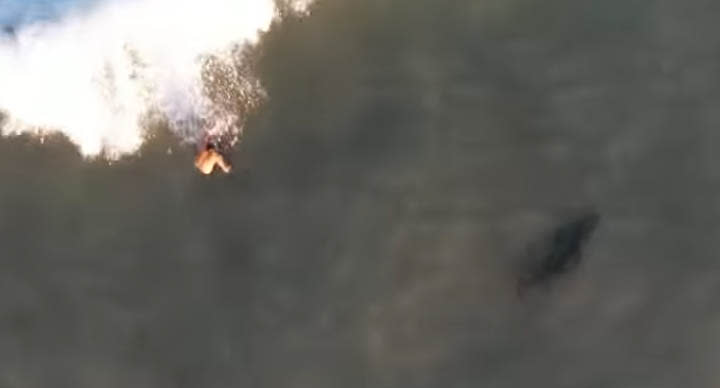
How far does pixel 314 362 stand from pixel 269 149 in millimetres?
1856

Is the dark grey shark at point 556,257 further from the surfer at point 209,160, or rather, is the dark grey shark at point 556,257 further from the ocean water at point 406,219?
the surfer at point 209,160

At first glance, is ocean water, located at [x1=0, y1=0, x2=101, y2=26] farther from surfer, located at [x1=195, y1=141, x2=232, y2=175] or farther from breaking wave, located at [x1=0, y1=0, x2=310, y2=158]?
surfer, located at [x1=195, y1=141, x2=232, y2=175]

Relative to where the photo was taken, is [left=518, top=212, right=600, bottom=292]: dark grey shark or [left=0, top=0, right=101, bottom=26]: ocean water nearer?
[left=0, top=0, right=101, bottom=26]: ocean water

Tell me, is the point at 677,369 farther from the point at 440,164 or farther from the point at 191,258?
the point at 191,258

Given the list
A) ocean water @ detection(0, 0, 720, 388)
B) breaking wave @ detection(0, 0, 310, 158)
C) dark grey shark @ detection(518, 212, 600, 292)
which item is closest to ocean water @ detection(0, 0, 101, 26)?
breaking wave @ detection(0, 0, 310, 158)

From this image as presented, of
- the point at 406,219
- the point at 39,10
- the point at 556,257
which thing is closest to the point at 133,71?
the point at 39,10

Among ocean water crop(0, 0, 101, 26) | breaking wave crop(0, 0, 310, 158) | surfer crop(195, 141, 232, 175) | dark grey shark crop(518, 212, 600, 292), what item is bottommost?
dark grey shark crop(518, 212, 600, 292)

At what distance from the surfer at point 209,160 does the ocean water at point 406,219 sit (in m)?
0.09

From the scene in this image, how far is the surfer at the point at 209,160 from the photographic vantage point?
9.80 m

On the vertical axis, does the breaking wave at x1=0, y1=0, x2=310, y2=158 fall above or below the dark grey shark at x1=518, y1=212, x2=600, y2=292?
above

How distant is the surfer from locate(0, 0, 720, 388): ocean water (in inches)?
3.6

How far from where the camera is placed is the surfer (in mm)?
9797

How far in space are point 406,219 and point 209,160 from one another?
1739 mm

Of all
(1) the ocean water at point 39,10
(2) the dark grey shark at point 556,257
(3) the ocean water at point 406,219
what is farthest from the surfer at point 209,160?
(2) the dark grey shark at point 556,257
